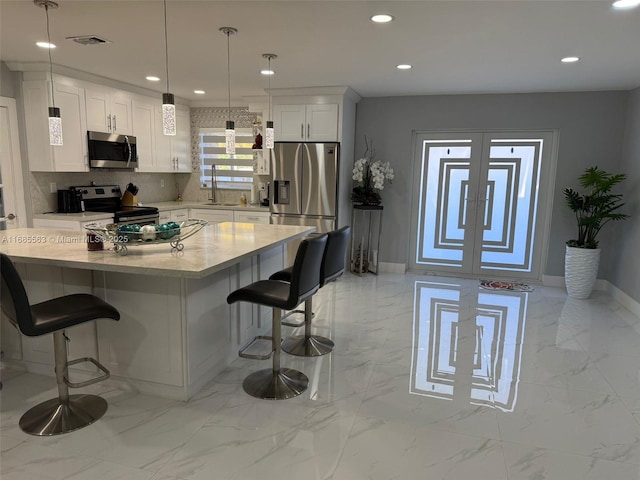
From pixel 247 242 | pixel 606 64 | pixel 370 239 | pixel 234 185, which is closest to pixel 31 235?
pixel 247 242

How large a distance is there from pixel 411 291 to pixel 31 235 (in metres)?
3.93

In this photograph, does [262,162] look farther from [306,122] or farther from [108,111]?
[108,111]

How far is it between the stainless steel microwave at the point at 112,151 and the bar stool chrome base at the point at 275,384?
11.5 ft

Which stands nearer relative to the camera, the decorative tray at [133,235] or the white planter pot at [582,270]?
the decorative tray at [133,235]

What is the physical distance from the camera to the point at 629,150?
4.98m

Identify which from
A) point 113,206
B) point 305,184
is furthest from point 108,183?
point 305,184

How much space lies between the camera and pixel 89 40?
11.5 feet

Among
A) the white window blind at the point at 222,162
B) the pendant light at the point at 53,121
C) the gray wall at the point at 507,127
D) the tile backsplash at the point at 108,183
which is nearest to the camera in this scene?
the pendant light at the point at 53,121

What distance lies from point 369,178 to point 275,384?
3.63 m

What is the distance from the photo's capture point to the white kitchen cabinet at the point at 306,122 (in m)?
5.43

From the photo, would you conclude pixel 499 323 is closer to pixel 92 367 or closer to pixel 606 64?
pixel 606 64

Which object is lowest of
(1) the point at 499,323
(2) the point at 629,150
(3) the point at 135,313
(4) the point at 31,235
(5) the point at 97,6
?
(1) the point at 499,323

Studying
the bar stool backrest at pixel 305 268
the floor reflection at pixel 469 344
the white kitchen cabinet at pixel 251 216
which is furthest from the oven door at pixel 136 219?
the floor reflection at pixel 469 344

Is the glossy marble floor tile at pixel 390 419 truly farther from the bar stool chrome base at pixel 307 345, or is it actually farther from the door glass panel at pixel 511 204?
the door glass panel at pixel 511 204
